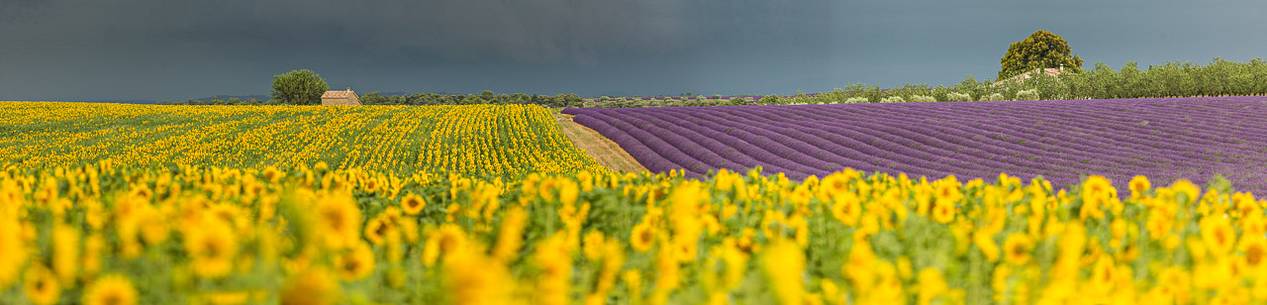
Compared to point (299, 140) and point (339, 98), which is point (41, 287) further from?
point (339, 98)

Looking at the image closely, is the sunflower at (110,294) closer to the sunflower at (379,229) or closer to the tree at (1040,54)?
the sunflower at (379,229)

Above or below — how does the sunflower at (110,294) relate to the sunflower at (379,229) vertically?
above

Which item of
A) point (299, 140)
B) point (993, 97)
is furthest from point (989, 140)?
point (993, 97)

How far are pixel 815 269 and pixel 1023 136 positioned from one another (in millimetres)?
20779

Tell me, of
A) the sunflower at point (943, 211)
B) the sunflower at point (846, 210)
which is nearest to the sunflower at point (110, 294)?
the sunflower at point (846, 210)

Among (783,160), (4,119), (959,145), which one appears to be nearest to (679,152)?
(783,160)

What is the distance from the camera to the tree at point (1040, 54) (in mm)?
76312

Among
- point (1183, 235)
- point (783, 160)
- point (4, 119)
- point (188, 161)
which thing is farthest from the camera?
point (4, 119)

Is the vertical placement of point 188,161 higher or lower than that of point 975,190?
lower

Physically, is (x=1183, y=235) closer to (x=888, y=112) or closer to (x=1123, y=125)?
(x=1123, y=125)

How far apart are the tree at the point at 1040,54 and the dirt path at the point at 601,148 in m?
52.6

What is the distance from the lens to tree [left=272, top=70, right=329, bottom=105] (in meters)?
94.4

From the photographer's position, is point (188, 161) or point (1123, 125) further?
point (188, 161)

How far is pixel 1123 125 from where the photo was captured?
932 inches
